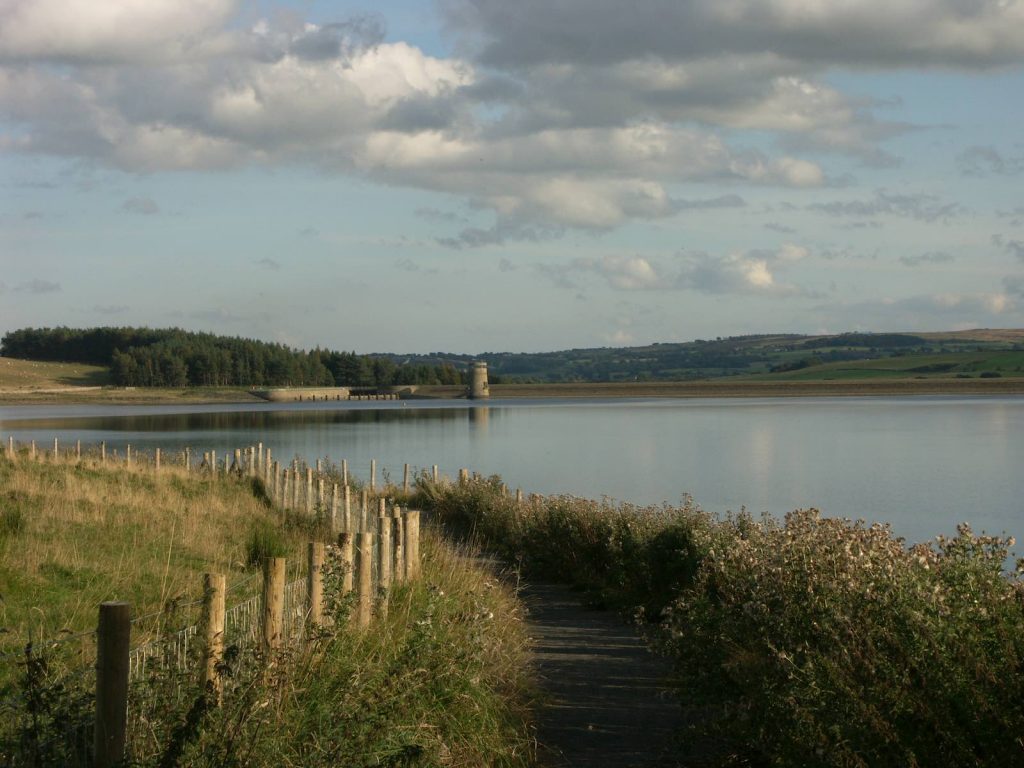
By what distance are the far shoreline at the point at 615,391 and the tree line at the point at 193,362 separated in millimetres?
10294

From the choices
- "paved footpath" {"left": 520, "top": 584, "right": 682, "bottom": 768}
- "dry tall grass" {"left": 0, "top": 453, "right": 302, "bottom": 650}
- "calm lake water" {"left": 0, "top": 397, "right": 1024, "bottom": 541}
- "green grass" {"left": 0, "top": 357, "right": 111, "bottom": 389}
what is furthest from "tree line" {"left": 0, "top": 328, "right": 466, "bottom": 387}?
"paved footpath" {"left": 520, "top": 584, "right": 682, "bottom": 768}

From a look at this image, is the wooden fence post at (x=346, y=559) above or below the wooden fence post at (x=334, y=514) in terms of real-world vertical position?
above

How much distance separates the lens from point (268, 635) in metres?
6.30

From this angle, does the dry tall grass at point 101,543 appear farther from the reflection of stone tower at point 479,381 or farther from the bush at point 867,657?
the reflection of stone tower at point 479,381

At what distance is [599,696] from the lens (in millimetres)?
9133

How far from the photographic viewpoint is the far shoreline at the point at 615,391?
144 m

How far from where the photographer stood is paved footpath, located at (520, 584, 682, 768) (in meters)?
7.70

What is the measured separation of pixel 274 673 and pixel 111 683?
1128 millimetres

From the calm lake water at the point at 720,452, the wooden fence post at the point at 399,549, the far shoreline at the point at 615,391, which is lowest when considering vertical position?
the calm lake water at the point at 720,452

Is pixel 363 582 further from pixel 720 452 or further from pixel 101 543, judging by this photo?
pixel 720 452

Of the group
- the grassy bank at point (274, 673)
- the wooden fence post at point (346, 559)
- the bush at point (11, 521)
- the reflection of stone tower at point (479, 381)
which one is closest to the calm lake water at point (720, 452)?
the grassy bank at point (274, 673)

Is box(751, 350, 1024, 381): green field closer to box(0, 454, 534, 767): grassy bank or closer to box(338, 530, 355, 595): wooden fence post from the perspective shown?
box(0, 454, 534, 767): grassy bank

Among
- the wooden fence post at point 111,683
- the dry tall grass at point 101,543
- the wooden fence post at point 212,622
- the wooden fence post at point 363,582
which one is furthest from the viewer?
the dry tall grass at point 101,543

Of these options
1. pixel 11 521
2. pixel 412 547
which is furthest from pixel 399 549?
pixel 11 521
